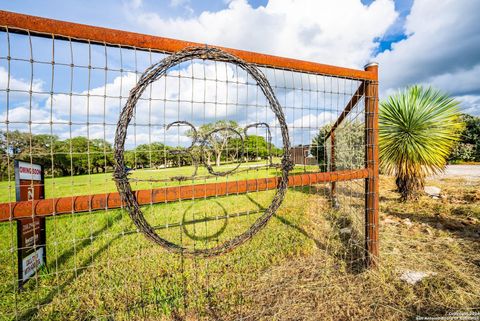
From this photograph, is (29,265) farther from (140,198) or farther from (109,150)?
(140,198)

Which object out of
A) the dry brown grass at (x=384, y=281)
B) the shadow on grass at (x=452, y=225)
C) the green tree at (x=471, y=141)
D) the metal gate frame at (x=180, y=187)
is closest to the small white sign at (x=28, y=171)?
the metal gate frame at (x=180, y=187)

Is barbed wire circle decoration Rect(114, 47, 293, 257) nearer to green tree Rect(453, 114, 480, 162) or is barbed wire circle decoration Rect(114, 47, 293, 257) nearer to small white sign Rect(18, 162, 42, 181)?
small white sign Rect(18, 162, 42, 181)

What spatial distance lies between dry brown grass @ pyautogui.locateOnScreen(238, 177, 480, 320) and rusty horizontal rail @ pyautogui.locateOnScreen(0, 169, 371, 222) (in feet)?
3.49

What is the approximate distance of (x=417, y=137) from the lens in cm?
569

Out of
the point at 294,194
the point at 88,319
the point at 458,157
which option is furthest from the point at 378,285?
the point at 458,157

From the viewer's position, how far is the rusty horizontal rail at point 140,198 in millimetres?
1538

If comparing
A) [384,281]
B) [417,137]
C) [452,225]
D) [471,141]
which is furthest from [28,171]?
[471,141]

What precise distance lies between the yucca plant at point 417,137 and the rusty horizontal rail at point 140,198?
438 centimetres

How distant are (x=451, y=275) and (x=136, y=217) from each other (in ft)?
10.5

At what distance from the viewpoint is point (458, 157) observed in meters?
19.7

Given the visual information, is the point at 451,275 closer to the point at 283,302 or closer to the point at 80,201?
the point at 283,302

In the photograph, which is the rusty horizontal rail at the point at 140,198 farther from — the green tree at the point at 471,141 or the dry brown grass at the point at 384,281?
the green tree at the point at 471,141

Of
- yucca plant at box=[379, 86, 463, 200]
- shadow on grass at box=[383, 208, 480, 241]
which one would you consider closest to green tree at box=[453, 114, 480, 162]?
yucca plant at box=[379, 86, 463, 200]

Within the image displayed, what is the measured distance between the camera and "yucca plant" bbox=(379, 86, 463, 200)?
5668 mm
